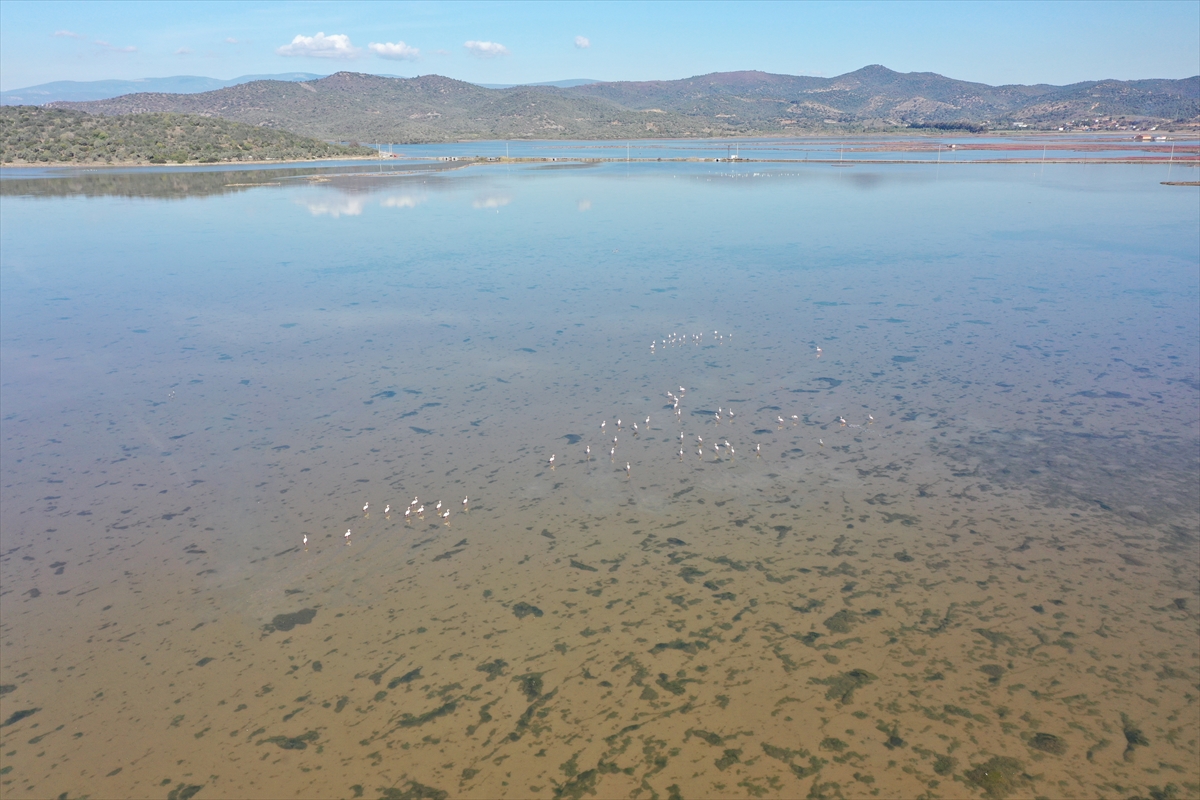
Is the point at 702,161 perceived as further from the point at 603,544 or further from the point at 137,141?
the point at 603,544

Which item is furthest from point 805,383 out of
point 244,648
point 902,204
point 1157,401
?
point 902,204

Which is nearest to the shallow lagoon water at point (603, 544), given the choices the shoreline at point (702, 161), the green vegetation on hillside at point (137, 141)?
the shoreline at point (702, 161)

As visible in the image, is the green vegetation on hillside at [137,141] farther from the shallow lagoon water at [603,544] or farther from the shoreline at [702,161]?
the shallow lagoon water at [603,544]

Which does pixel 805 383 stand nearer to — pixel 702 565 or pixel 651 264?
pixel 702 565

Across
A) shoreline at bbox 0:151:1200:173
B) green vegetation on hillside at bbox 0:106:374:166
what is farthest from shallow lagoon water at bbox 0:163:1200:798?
green vegetation on hillside at bbox 0:106:374:166

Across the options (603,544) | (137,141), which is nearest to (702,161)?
(137,141)

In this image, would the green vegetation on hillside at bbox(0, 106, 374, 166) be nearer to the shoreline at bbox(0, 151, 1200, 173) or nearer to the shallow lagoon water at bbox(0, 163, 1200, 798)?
the shoreline at bbox(0, 151, 1200, 173)
